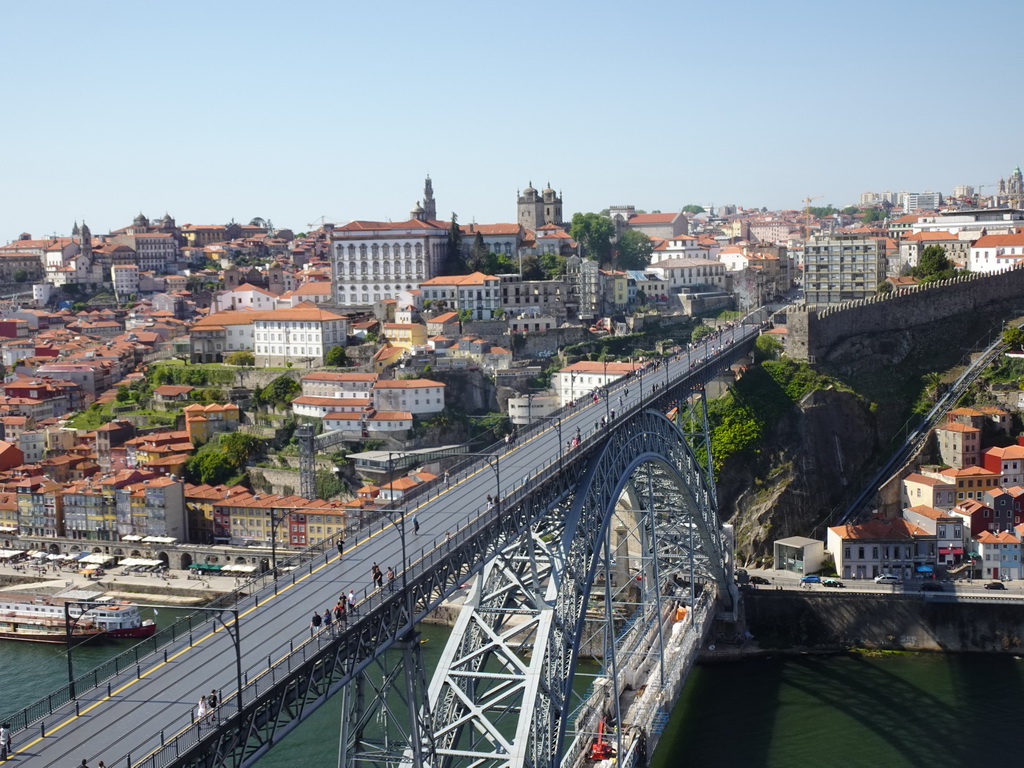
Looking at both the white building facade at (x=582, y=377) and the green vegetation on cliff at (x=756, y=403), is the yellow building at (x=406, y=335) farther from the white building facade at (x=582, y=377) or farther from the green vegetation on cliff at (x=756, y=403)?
the green vegetation on cliff at (x=756, y=403)

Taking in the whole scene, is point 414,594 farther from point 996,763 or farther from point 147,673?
point 996,763

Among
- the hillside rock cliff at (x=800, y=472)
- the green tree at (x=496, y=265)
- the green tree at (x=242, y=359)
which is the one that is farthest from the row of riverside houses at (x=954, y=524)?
the green tree at (x=242, y=359)

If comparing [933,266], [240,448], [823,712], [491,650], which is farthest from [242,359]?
[491,650]

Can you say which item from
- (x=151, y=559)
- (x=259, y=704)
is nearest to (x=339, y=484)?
(x=151, y=559)

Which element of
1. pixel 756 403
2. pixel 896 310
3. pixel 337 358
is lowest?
pixel 756 403

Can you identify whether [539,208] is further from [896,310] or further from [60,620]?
[60,620]

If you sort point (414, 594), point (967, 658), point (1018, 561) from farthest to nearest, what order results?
point (1018, 561)
point (967, 658)
point (414, 594)
